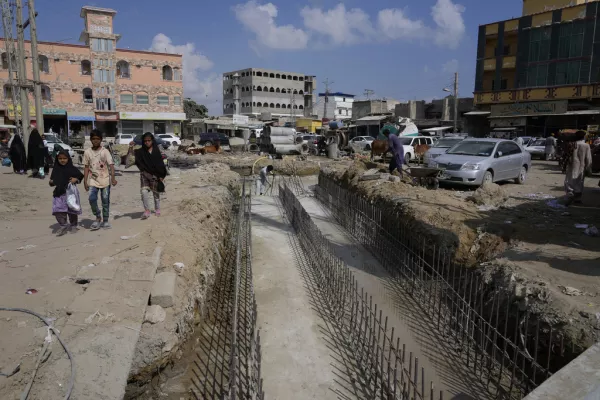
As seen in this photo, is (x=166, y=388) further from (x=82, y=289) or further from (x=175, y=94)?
(x=175, y=94)

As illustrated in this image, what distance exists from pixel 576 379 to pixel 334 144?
20.7 m

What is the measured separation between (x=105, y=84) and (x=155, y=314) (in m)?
39.8

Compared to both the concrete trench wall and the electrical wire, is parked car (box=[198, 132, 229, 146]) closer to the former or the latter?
the concrete trench wall

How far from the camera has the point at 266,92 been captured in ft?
239

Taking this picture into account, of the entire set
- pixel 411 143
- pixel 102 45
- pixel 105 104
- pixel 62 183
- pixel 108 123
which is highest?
pixel 102 45

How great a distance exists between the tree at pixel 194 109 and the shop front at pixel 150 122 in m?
16.6

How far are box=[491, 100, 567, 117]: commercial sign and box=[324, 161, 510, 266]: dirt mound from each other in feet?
87.0

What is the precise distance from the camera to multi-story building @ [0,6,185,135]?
36.1 m

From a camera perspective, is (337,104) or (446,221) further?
(337,104)

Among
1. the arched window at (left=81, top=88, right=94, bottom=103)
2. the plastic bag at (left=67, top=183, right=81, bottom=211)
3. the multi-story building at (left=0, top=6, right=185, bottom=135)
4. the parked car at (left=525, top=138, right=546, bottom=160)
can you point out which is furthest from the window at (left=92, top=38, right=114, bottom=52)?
the plastic bag at (left=67, top=183, right=81, bottom=211)

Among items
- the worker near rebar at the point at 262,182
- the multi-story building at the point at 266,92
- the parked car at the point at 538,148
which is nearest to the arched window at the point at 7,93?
the worker near rebar at the point at 262,182

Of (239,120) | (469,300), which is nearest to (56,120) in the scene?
(239,120)

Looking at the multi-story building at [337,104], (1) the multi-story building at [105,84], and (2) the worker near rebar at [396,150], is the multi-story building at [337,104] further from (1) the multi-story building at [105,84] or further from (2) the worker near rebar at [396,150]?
(2) the worker near rebar at [396,150]

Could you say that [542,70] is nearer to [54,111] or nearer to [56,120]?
[54,111]
